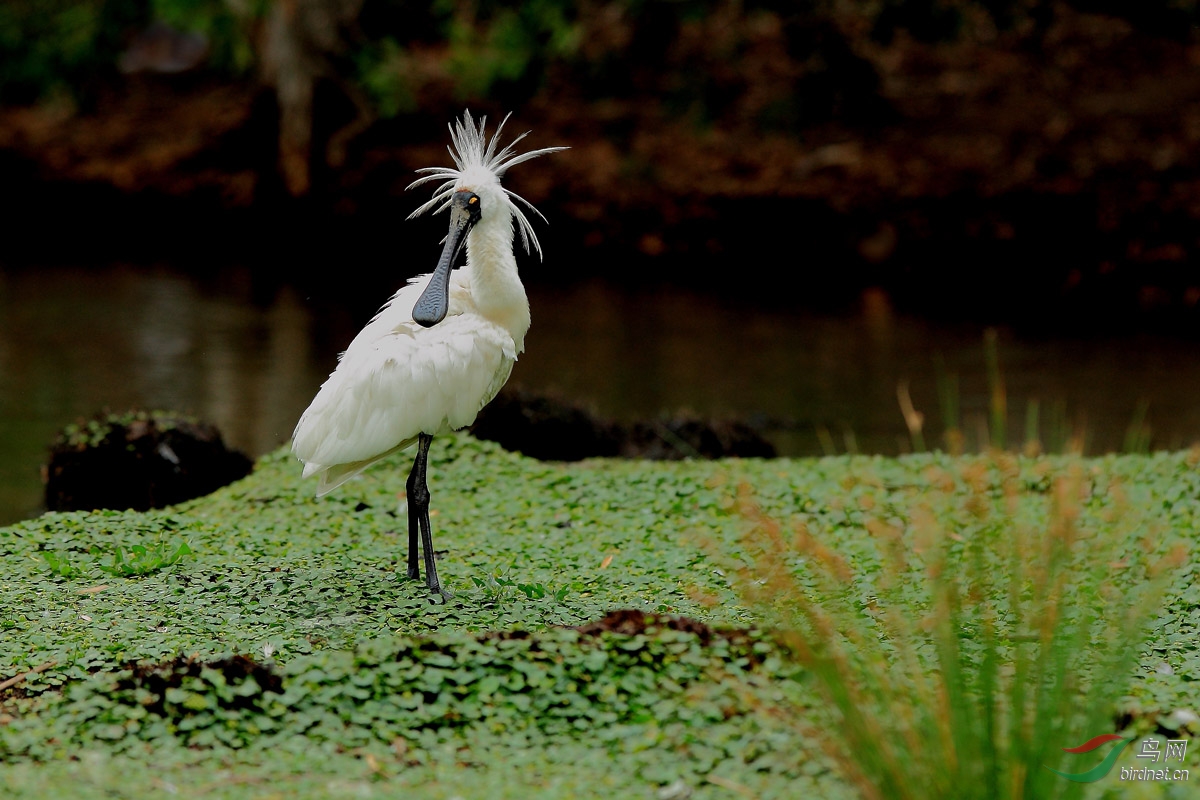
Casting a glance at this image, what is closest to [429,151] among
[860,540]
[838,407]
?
[838,407]

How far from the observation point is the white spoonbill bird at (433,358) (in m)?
5.49

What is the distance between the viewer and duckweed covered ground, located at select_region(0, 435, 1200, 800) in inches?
155

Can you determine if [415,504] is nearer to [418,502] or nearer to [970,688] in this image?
[418,502]

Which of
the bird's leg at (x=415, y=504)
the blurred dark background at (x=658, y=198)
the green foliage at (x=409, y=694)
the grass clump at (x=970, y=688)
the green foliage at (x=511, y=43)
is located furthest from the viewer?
the green foliage at (x=511, y=43)

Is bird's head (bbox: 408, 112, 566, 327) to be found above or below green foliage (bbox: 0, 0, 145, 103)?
below

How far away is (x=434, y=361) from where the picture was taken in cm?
A: 550

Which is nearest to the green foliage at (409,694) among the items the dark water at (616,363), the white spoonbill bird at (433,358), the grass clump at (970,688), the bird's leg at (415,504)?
the grass clump at (970,688)

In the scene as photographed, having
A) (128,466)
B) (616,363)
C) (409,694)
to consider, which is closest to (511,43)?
(616,363)

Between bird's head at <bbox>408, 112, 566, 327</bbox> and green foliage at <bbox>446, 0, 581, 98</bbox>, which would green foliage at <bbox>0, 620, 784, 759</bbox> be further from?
green foliage at <bbox>446, 0, 581, 98</bbox>

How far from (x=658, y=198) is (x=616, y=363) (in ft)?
26.1

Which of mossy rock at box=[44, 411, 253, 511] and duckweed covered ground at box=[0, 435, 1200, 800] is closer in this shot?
duckweed covered ground at box=[0, 435, 1200, 800]

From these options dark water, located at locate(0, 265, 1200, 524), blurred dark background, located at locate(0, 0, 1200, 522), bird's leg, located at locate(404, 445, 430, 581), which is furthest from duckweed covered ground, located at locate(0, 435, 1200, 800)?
blurred dark background, located at locate(0, 0, 1200, 522)

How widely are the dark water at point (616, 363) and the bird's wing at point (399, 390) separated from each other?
331cm

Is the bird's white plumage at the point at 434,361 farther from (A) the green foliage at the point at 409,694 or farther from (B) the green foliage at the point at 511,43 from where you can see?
(B) the green foliage at the point at 511,43
